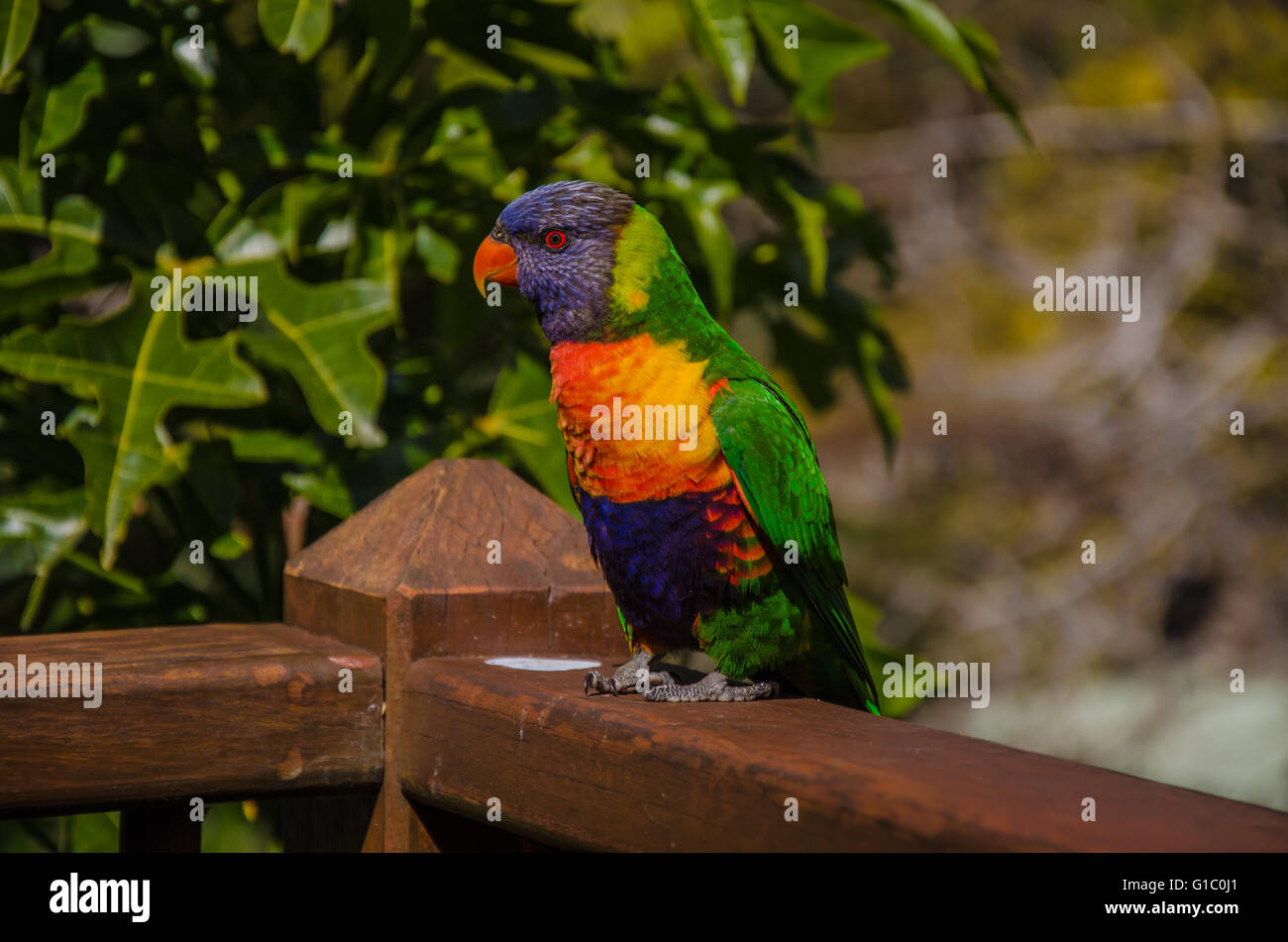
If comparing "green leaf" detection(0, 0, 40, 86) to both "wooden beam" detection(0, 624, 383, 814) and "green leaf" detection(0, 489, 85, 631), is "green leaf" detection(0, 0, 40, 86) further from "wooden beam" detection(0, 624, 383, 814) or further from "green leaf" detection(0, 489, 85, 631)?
"wooden beam" detection(0, 624, 383, 814)

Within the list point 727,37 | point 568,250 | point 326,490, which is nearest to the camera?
point 568,250

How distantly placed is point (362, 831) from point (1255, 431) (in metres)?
4.76

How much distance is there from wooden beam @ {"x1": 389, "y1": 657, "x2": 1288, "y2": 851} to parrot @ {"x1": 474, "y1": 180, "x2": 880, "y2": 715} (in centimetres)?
26

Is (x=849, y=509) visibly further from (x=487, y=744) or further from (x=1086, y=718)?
(x=487, y=744)

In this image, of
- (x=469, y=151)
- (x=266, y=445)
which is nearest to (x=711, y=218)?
(x=469, y=151)

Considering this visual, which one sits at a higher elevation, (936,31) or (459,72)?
(459,72)

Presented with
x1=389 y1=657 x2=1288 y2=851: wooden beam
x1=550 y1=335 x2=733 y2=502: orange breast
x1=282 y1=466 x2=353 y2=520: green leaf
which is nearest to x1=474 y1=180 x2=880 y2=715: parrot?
x1=550 y1=335 x2=733 y2=502: orange breast

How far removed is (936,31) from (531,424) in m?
0.95

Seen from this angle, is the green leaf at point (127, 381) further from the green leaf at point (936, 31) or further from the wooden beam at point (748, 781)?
the green leaf at point (936, 31)

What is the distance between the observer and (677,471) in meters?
1.48

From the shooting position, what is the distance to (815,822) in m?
0.87

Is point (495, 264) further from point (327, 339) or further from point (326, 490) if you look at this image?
point (326, 490)

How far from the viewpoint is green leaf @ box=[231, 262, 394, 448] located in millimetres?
1825

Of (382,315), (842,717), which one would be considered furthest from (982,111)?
(842,717)
